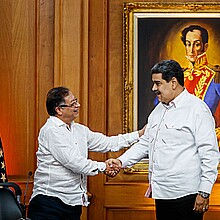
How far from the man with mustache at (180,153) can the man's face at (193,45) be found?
1.25 metres

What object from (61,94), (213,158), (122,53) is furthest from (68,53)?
(213,158)

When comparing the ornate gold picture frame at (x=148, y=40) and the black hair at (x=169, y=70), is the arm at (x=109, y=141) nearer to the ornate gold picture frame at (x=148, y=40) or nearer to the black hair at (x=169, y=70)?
the ornate gold picture frame at (x=148, y=40)

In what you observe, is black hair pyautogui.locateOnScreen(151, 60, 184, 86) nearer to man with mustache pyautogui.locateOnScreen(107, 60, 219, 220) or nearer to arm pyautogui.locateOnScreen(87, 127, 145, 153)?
man with mustache pyautogui.locateOnScreen(107, 60, 219, 220)

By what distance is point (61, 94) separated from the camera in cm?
454

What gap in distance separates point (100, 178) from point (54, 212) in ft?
3.53

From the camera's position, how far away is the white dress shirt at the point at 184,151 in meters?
4.04

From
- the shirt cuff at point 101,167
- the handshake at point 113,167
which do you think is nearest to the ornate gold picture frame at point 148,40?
the handshake at point 113,167

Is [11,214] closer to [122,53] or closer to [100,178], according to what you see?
[100,178]

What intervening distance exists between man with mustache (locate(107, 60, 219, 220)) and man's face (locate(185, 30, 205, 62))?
1252mm

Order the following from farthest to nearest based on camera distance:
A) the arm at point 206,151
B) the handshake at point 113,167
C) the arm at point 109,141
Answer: the arm at point 109,141 → the handshake at point 113,167 → the arm at point 206,151

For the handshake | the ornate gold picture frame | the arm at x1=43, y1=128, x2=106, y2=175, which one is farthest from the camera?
the ornate gold picture frame

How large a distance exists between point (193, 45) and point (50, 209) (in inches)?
73.8

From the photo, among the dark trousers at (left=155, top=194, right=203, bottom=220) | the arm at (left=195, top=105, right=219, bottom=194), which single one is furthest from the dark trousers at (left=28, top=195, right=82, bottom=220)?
the arm at (left=195, top=105, right=219, bottom=194)

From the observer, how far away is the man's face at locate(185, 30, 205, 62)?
5.44 m
